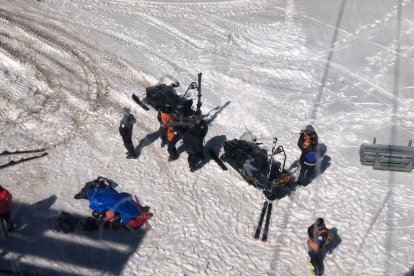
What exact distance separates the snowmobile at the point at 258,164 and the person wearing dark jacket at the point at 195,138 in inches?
34.6

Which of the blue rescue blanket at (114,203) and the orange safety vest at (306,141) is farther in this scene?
the orange safety vest at (306,141)

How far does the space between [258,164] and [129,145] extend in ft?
11.3

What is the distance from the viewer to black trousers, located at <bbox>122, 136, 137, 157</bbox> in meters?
12.9

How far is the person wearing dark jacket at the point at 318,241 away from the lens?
1008 cm

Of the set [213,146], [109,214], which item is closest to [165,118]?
[213,146]

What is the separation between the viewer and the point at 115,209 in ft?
36.5

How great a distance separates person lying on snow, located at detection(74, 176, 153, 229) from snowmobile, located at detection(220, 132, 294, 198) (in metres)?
2.74

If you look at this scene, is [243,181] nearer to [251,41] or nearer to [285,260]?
[285,260]

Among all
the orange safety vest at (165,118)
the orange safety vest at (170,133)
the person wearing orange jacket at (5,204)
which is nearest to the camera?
the person wearing orange jacket at (5,204)

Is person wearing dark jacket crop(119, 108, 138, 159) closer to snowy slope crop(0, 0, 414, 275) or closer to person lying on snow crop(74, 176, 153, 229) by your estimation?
snowy slope crop(0, 0, 414, 275)

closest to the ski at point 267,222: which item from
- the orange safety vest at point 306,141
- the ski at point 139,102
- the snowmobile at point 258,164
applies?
the snowmobile at point 258,164

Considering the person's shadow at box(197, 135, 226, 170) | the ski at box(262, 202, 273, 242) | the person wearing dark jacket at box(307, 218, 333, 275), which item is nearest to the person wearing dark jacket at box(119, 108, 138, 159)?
the person's shadow at box(197, 135, 226, 170)

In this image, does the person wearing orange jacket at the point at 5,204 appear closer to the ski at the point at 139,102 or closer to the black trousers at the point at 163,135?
the black trousers at the point at 163,135

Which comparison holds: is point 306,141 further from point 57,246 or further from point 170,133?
point 57,246
